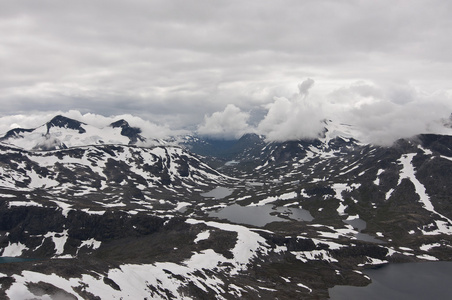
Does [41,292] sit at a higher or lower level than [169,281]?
Answer: higher

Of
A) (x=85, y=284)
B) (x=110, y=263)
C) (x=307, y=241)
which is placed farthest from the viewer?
(x=307, y=241)

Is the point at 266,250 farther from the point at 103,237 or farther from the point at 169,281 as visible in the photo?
the point at 103,237

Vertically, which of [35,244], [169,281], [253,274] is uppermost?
[169,281]

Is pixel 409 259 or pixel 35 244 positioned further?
pixel 35 244

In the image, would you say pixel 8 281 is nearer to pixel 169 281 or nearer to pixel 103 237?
pixel 169 281

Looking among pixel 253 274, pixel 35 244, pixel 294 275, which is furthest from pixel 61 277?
pixel 35 244

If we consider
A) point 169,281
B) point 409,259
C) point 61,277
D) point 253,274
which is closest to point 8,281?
point 61,277

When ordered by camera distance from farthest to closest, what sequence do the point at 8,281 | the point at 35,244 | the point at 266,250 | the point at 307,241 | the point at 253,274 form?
the point at 35,244 → the point at 307,241 → the point at 266,250 → the point at 253,274 → the point at 8,281
